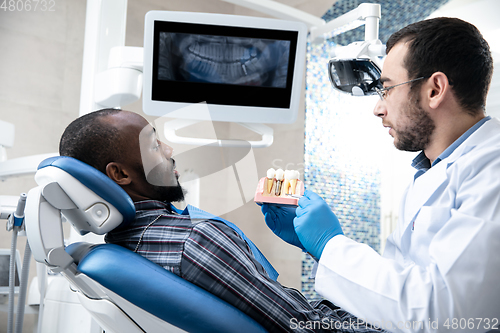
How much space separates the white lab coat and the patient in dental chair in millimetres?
149

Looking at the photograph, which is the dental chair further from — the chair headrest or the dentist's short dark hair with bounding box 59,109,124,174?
the dentist's short dark hair with bounding box 59,109,124,174

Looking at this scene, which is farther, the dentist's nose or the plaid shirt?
the dentist's nose

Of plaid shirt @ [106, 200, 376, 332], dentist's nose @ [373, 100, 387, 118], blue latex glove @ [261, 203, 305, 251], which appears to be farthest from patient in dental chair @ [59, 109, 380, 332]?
dentist's nose @ [373, 100, 387, 118]

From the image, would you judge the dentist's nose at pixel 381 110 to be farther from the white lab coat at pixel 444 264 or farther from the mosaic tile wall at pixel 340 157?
the mosaic tile wall at pixel 340 157

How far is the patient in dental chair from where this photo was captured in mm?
962

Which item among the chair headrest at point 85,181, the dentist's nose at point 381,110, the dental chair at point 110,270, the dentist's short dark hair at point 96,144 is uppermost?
the dentist's nose at point 381,110

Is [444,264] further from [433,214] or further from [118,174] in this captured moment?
[118,174]

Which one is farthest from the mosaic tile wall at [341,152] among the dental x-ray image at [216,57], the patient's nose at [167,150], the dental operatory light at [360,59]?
the patient's nose at [167,150]

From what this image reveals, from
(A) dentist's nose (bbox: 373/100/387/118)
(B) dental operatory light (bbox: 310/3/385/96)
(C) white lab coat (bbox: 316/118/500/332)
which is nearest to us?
(C) white lab coat (bbox: 316/118/500/332)

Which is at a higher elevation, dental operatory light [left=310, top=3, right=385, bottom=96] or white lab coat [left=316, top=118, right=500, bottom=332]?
dental operatory light [left=310, top=3, right=385, bottom=96]

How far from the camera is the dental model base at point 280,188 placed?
1.26 meters

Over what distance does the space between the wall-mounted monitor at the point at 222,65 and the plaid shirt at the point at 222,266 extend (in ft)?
1.87

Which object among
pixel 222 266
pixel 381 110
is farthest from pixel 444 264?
pixel 381 110

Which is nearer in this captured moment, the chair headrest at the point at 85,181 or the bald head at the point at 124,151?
the chair headrest at the point at 85,181
